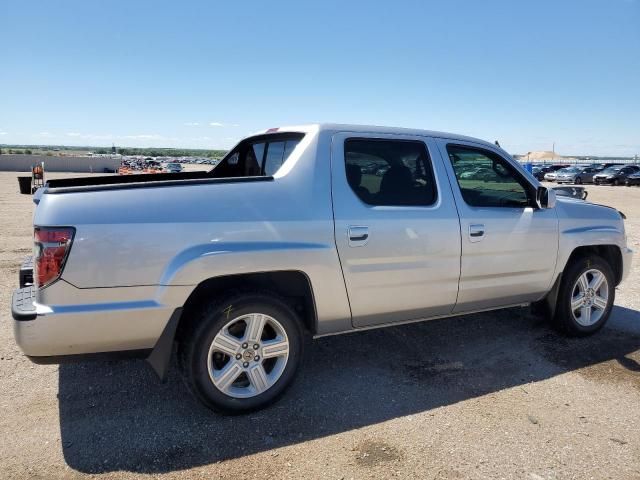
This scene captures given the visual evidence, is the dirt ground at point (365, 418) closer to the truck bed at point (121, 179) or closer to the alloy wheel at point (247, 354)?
the alloy wheel at point (247, 354)

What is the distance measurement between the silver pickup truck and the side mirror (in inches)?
0.9

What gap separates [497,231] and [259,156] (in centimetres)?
209

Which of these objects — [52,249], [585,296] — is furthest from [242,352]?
[585,296]

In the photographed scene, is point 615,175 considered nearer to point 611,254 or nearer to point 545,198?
point 611,254

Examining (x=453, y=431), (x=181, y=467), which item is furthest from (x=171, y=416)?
(x=453, y=431)

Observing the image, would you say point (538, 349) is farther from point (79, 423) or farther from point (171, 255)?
point (79, 423)

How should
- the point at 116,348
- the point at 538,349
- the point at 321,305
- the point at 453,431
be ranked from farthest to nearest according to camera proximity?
the point at 538,349, the point at 321,305, the point at 453,431, the point at 116,348

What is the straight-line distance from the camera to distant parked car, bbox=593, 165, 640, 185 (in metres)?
37.8

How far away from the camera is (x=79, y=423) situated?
298 centimetres

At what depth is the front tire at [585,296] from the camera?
436 centimetres

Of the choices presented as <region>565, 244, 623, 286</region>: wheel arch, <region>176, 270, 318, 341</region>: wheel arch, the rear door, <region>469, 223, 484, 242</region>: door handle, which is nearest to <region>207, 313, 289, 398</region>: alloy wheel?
<region>176, 270, 318, 341</region>: wheel arch

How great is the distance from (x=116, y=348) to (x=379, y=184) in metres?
2.06

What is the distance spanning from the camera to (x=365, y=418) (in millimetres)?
3090

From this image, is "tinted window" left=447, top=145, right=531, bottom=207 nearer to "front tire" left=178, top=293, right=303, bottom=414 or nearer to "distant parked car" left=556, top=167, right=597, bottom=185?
"front tire" left=178, top=293, right=303, bottom=414
